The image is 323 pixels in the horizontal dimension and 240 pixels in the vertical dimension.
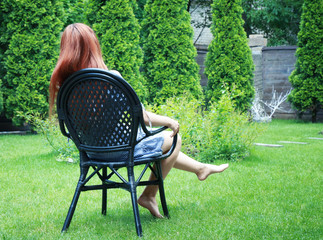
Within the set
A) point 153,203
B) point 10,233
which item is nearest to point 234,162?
point 153,203

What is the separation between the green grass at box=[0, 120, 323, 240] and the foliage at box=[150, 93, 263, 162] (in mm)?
251

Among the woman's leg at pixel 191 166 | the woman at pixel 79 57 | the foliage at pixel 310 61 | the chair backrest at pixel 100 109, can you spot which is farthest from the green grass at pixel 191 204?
the foliage at pixel 310 61

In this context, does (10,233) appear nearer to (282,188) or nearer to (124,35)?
(282,188)

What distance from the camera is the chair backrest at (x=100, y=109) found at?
231 centimetres

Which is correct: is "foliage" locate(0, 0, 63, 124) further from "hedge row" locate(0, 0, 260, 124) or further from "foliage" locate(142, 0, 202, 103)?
"foliage" locate(142, 0, 202, 103)

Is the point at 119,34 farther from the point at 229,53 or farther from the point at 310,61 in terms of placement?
the point at 310,61

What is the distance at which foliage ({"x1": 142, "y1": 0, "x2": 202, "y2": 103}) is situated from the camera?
377 inches

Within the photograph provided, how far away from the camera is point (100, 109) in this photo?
2398 millimetres

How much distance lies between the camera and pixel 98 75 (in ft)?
7.52

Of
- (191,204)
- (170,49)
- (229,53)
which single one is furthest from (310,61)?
(191,204)

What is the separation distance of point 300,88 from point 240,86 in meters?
1.82

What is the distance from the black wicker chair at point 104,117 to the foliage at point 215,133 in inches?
107

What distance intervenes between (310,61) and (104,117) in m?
9.81

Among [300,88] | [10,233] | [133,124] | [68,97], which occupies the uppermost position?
[68,97]
